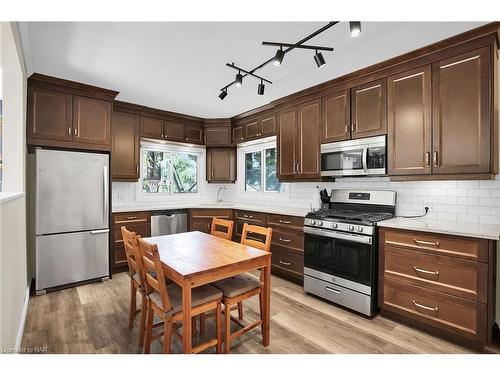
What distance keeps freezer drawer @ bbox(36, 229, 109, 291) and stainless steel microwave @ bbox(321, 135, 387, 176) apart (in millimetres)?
2980

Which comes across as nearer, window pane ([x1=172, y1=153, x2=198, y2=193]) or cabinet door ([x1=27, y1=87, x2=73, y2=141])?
cabinet door ([x1=27, y1=87, x2=73, y2=141])

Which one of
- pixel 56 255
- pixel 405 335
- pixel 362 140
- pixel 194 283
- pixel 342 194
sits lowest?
pixel 405 335

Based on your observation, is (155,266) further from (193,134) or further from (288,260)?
(193,134)

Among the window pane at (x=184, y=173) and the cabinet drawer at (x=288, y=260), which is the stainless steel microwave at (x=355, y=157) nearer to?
the cabinet drawer at (x=288, y=260)

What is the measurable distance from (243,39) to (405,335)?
2786 mm

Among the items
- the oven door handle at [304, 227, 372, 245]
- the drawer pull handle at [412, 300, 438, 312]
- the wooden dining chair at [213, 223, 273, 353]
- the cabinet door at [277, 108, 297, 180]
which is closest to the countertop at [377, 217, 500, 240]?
the oven door handle at [304, 227, 372, 245]

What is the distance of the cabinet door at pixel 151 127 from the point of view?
3949mm

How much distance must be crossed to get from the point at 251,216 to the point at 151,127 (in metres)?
2.15

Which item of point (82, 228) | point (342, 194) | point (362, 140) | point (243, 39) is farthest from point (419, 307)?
point (82, 228)

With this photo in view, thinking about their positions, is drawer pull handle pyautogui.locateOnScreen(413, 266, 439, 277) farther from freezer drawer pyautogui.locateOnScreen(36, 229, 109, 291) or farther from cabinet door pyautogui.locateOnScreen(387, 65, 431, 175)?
freezer drawer pyautogui.locateOnScreen(36, 229, 109, 291)

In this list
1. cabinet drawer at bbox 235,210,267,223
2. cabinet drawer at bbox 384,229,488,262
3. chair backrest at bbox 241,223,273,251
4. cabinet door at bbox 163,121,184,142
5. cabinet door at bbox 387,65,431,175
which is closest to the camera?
cabinet drawer at bbox 384,229,488,262

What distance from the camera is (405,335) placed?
2080 millimetres

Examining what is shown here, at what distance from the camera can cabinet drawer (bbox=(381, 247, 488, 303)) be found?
184 cm
